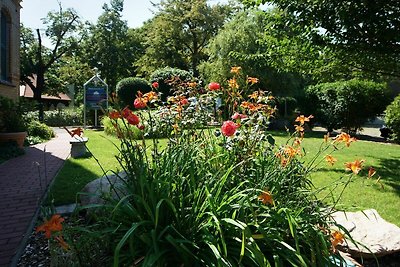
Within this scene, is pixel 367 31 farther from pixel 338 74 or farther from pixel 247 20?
pixel 247 20

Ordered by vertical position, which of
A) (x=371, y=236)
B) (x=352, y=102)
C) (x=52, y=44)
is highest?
(x=52, y=44)

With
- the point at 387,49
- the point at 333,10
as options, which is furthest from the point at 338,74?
the point at 333,10

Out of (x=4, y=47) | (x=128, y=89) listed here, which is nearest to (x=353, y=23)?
(x=4, y=47)

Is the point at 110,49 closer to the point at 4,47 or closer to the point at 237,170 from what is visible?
the point at 4,47

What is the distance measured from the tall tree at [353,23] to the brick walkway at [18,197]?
4984mm

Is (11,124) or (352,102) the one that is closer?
(11,124)

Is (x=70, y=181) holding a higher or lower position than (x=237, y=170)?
lower

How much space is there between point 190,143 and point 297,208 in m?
1.25

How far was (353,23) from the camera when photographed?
18.8ft

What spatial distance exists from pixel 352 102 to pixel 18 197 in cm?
1386

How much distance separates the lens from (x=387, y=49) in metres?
6.02

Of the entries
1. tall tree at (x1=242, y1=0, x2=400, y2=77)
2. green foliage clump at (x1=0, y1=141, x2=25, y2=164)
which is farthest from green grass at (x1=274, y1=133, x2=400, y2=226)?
green foliage clump at (x1=0, y1=141, x2=25, y2=164)

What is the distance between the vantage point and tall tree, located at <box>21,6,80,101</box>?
2600 centimetres

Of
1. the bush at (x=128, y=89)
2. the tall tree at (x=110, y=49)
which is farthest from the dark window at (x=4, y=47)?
the tall tree at (x=110, y=49)
